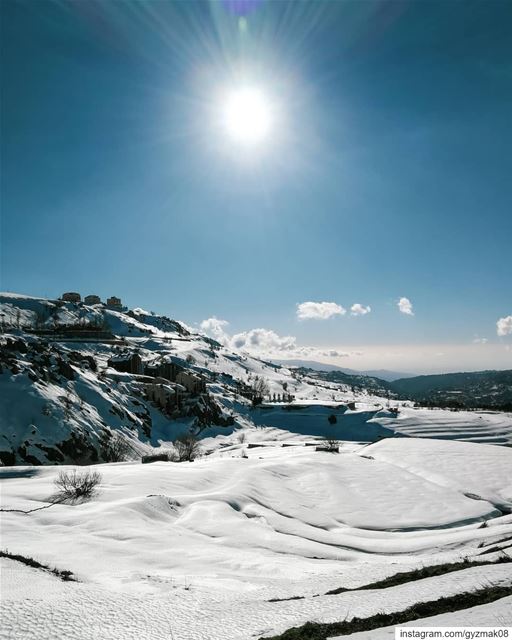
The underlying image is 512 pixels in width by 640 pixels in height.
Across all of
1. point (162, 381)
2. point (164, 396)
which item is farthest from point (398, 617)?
point (162, 381)

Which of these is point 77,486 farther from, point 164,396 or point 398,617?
point 164,396

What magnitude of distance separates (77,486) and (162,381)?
72563 mm

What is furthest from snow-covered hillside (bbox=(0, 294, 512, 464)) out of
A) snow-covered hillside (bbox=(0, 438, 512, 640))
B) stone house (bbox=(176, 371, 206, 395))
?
snow-covered hillside (bbox=(0, 438, 512, 640))

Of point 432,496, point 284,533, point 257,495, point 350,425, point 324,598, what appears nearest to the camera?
point 324,598

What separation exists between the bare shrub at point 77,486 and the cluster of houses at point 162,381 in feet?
210

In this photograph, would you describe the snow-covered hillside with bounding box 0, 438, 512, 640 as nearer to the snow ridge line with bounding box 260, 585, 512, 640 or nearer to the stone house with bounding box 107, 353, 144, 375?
the snow ridge line with bounding box 260, 585, 512, 640

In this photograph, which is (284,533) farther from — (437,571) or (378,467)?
(378,467)

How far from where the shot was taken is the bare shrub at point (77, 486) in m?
22.0

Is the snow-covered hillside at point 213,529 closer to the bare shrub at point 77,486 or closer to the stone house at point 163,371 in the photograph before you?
the bare shrub at point 77,486

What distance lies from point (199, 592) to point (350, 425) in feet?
342

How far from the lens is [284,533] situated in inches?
856

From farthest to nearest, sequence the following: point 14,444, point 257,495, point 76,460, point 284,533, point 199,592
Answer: point 76,460
point 14,444
point 257,495
point 284,533
point 199,592

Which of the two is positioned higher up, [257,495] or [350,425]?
[257,495]

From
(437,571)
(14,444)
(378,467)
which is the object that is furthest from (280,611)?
(14,444)
